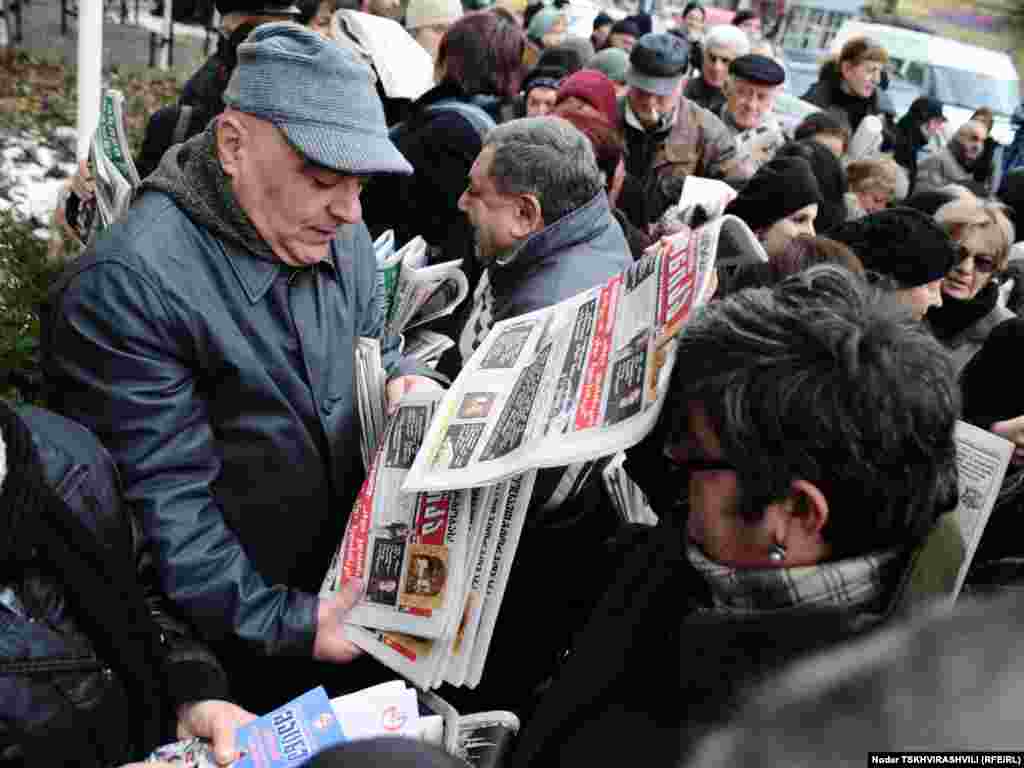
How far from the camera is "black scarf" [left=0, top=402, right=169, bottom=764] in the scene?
1.34 meters

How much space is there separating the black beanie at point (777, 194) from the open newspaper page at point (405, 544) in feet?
7.07

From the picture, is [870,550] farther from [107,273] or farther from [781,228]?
[781,228]

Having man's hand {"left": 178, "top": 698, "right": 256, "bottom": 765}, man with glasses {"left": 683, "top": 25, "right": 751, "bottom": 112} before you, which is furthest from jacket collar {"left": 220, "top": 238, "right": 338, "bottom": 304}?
man with glasses {"left": 683, "top": 25, "right": 751, "bottom": 112}

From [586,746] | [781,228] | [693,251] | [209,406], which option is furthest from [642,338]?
[781,228]

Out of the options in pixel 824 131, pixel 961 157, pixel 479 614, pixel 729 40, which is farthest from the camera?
pixel 961 157

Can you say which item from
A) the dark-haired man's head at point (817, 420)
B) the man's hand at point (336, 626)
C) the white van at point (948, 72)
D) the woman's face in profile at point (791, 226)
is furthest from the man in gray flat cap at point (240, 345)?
the white van at point (948, 72)

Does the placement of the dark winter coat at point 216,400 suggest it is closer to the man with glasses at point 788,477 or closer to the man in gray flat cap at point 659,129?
the man with glasses at point 788,477

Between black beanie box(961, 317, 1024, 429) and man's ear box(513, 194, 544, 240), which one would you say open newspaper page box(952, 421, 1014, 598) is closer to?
black beanie box(961, 317, 1024, 429)

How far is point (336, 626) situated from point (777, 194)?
244 centimetres

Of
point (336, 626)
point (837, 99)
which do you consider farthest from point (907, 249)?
point (837, 99)

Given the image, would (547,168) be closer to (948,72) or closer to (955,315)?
(955,315)

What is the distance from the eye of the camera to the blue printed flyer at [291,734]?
1386 millimetres

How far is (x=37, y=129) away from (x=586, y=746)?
22.0 ft

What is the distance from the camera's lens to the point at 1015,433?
7.19ft
